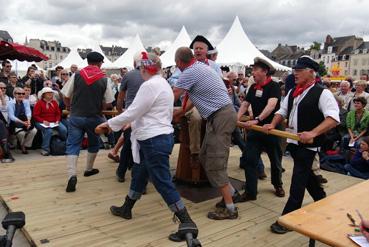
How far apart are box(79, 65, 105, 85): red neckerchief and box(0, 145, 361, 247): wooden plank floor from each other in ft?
4.80

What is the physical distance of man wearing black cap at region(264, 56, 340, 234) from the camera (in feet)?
10.2

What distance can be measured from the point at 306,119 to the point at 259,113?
119 cm

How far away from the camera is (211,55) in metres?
5.73

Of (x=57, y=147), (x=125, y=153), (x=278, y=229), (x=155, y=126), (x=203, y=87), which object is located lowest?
(x=57, y=147)

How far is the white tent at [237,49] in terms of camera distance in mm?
14845

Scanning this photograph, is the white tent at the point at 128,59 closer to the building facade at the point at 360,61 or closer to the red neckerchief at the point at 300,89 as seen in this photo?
the red neckerchief at the point at 300,89

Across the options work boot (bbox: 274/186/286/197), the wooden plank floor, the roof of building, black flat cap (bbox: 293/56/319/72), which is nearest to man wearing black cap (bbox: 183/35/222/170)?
the wooden plank floor

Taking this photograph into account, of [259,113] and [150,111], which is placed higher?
[150,111]

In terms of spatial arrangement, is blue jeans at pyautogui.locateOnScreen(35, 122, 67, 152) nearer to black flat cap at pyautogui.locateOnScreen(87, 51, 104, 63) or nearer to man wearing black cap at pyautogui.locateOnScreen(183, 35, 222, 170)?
black flat cap at pyautogui.locateOnScreen(87, 51, 104, 63)

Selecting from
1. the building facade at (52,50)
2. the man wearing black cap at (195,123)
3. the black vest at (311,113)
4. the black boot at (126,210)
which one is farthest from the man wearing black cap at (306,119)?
the building facade at (52,50)

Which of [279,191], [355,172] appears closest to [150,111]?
[279,191]

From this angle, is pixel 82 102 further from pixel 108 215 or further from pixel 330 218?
pixel 330 218

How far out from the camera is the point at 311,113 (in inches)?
128

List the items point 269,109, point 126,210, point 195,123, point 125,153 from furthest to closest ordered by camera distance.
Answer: point 125,153 < point 195,123 < point 269,109 < point 126,210
